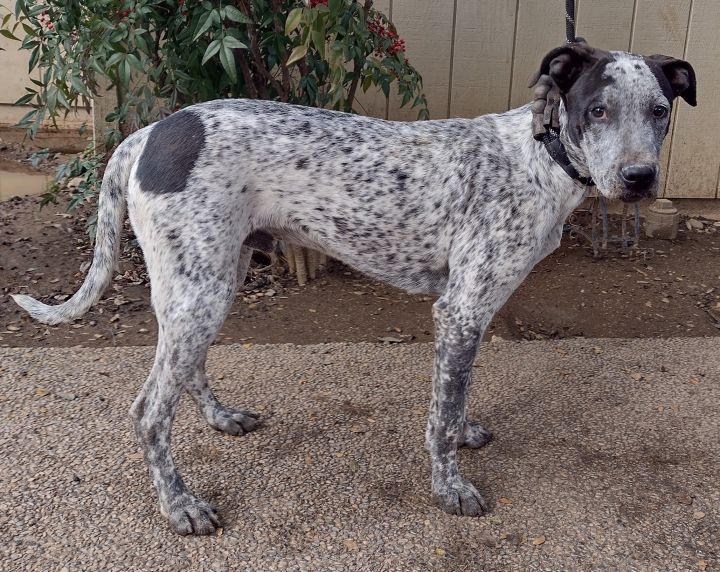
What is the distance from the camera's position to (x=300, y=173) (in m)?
2.76

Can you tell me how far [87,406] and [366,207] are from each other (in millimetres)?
1584

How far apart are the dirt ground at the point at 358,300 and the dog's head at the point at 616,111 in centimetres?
201

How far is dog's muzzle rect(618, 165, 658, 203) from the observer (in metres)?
2.43

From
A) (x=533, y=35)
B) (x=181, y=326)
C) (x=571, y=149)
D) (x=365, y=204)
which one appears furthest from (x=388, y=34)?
(x=181, y=326)

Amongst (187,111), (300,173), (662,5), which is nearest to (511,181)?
(300,173)

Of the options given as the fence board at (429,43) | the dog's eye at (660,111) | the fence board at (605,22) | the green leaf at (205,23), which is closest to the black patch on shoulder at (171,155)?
the green leaf at (205,23)

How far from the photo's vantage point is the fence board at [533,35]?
17.1 ft

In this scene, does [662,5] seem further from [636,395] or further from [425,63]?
[636,395]

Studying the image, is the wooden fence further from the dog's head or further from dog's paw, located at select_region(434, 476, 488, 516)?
dog's paw, located at select_region(434, 476, 488, 516)

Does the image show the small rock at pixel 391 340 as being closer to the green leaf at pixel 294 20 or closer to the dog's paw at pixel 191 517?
the dog's paw at pixel 191 517

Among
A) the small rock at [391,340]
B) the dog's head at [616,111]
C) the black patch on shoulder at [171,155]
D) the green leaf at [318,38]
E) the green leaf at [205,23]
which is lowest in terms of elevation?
the small rock at [391,340]

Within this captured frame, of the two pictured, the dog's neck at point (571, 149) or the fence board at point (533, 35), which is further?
the fence board at point (533, 35)

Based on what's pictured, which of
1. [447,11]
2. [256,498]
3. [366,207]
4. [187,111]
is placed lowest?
[256,498]

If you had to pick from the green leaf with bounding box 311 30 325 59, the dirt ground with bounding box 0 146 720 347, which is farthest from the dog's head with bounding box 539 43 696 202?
the dirt ground with bounding box 0 146 720 347
